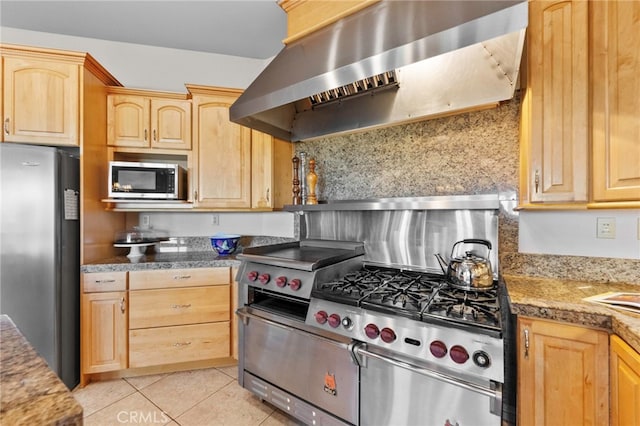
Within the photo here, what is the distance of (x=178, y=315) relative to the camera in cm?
226

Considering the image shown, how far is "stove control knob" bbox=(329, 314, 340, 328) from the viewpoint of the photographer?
146 centimetres

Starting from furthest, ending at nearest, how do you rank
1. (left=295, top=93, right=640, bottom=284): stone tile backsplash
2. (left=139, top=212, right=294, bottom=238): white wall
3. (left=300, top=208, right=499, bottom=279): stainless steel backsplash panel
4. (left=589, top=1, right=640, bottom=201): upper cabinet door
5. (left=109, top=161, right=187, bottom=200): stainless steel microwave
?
(left=139, top=212, right=294, bottom=238): white wall → (left=109, top=161, right=187, bottom=200): stainless steel microwave → (left=300, top=208, right=499, bottom=279): stainless steel backsplash panel → (left=295, top=93, right=640, bottom=284): stone tile backsplash → (left=589, top=1, right=640, bottom=201): upper cabinet door

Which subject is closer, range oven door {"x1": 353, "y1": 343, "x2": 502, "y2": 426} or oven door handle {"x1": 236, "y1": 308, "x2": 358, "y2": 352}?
range oven door {"x1": 353, "y1": 343, "x2": 502, "y2": 426}

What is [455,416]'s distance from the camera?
3.96 ft

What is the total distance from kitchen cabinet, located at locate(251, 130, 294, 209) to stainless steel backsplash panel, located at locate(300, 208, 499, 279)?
0.53m

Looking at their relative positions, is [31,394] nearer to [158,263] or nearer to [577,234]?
[158,263]

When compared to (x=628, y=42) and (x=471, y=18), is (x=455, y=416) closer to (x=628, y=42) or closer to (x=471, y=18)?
(x=471, y=18)

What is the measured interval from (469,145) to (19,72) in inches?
124

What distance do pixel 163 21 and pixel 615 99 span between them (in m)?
3.04

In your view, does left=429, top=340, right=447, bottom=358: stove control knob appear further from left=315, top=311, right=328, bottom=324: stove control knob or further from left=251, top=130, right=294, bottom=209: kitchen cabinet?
left=251, top=130, right=294, bottom=209: kitchen cabinet

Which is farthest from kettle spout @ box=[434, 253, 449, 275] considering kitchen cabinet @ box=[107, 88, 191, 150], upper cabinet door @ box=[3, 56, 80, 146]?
upper cabinet door @ box=[3, 56, 80, 146]

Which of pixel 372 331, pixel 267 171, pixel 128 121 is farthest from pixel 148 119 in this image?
pixel 372 331

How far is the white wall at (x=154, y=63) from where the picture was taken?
2580 millimetres

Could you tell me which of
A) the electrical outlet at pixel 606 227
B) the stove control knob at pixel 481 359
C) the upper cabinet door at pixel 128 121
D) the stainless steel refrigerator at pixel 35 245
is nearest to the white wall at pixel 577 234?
the electrical outlet at pixel 606 227
